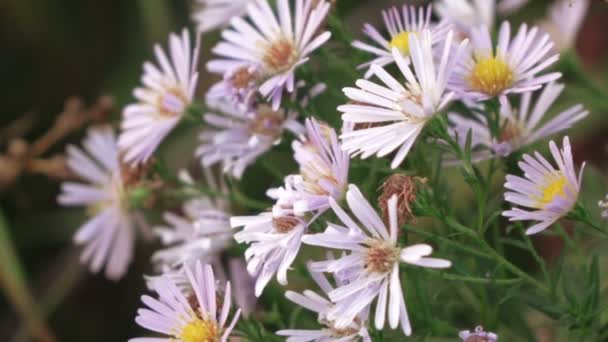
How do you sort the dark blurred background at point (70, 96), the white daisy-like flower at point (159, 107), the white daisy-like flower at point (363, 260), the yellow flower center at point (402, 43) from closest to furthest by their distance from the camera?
the white daisy-like flower at point (363, 260)
the yellow flower center at point (402, 43)
the white daisy-like flower at point (159, 107)
the dark blurred background at point (70, 96)

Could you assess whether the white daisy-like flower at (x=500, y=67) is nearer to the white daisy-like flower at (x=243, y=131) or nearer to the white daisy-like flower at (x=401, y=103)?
the white daisy-like flower at (x=401, y=103)

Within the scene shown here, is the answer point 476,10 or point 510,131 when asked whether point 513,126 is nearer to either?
point 510,131

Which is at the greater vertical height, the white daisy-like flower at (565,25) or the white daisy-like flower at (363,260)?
the white daisy-like flower at (565,25)

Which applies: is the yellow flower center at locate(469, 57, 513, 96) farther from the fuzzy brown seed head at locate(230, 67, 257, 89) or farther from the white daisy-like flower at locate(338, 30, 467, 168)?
Result: the fuzzy brown seed head at locate(230, 67, 257, 89)

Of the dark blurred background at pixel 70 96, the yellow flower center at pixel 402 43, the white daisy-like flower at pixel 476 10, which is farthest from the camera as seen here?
the dark blurred background at pixel 70 96

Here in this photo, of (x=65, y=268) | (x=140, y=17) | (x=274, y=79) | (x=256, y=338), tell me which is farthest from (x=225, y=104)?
(x=140, y=17)

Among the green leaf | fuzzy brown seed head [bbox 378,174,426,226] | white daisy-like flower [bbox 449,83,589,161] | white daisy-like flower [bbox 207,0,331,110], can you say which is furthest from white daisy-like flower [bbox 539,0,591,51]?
the green leaf

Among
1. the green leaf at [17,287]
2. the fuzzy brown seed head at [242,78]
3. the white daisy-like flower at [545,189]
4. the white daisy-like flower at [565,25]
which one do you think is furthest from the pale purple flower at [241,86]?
the green leaf at [17,287]
